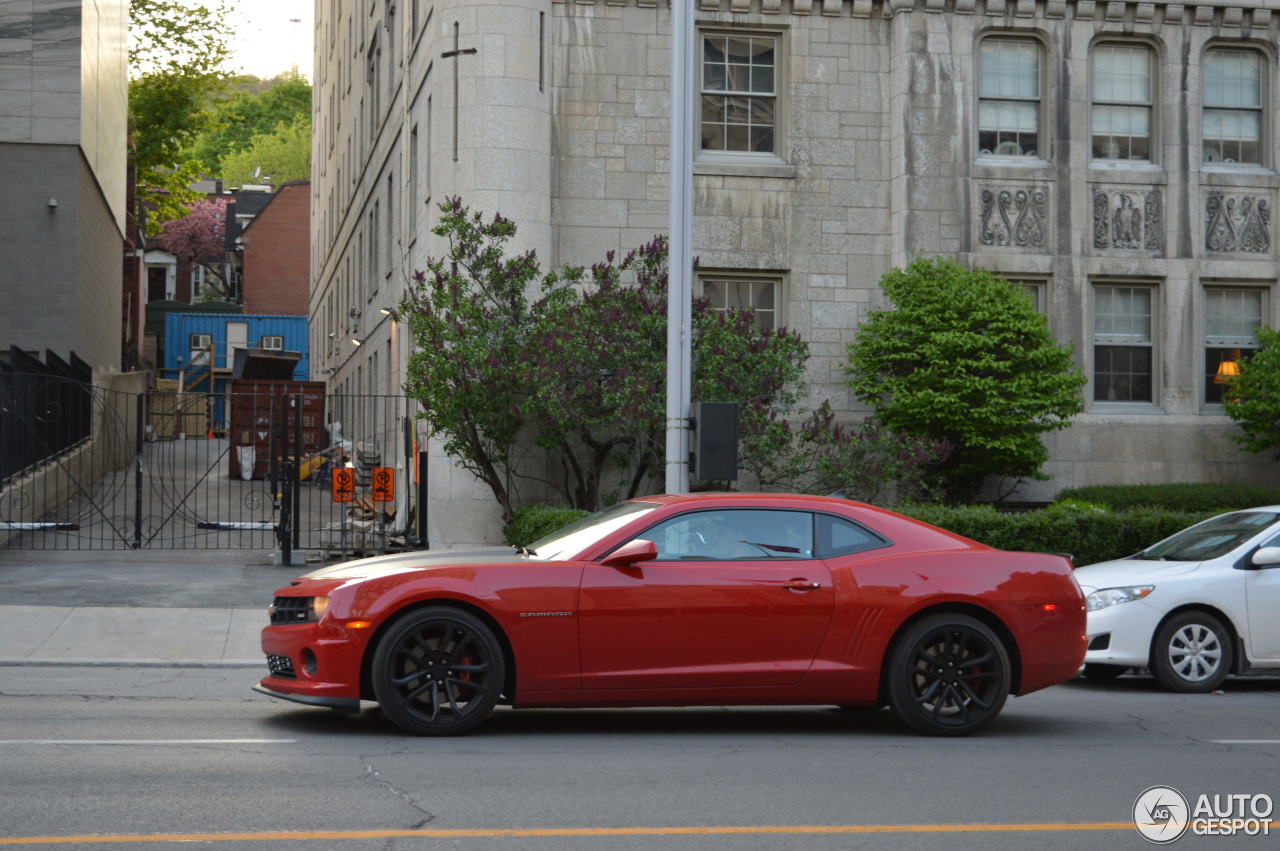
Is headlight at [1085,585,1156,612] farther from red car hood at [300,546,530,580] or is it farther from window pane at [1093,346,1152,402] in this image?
window pane at [1093,346,1152,402]

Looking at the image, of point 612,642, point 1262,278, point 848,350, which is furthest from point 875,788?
point 1262,278

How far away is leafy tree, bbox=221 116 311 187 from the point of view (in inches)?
3999

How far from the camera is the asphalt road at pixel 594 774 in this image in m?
6.65

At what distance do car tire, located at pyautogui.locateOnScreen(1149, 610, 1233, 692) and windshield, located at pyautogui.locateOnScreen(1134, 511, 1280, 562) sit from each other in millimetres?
632

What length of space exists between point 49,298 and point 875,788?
25868mm

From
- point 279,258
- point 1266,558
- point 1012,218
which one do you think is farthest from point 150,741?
point 279,258

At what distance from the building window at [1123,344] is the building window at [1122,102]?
82.3 inches

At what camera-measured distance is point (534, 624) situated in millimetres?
8984

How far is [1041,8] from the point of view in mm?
22641

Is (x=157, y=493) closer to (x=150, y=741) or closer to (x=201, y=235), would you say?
(x=150, y=741)

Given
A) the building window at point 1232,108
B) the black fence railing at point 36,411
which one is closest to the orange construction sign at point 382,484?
the black fence railing at point 36,411

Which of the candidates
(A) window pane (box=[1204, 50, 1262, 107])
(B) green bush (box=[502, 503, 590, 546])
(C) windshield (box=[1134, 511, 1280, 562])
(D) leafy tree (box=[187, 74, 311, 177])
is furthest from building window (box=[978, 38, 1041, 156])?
(D) leafy tree (box=[187, 74, 311, 177])

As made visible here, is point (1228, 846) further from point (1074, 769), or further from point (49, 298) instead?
point (49, 298)

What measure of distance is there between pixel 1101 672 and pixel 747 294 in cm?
992
